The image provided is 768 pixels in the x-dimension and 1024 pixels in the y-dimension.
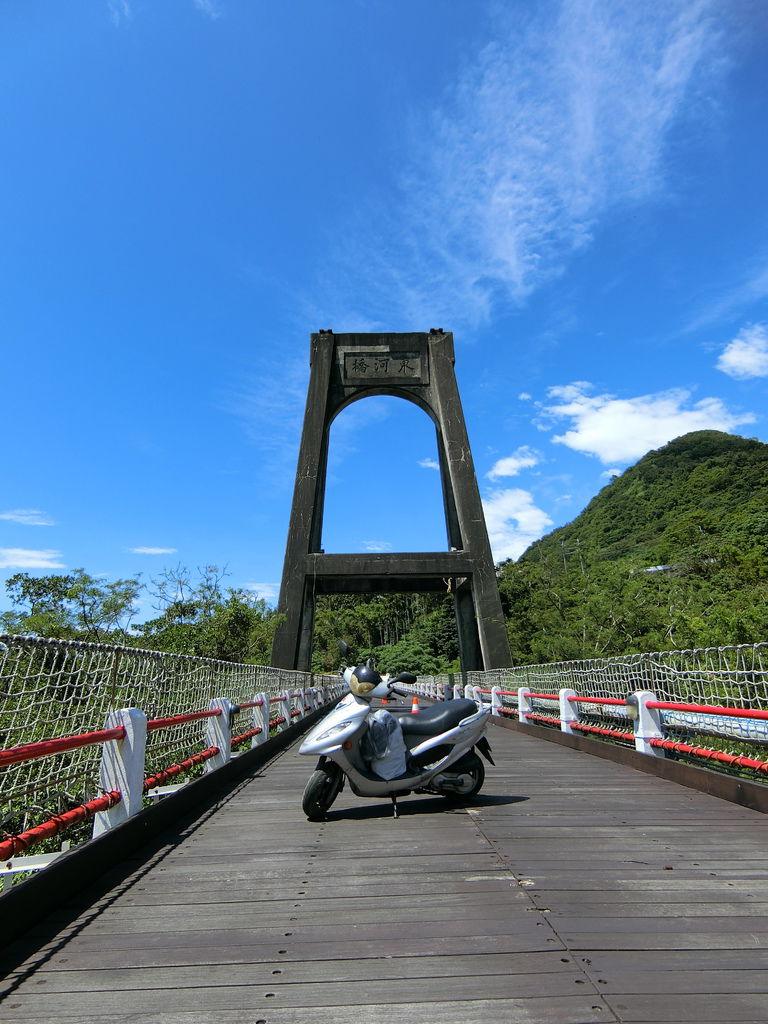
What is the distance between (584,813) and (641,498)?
288 feet

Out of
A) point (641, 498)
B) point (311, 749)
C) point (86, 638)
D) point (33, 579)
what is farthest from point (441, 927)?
point (641, 498)

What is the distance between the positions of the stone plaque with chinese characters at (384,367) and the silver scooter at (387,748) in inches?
1039

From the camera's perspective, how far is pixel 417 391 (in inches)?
1209

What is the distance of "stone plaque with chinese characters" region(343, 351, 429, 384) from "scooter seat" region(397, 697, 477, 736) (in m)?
26.3

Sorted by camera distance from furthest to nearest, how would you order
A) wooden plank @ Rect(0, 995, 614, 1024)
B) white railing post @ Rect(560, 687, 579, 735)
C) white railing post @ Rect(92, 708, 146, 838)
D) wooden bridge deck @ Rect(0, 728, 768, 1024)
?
white railing post @ Rect(560, 687, 579, 735) → white railing post @ Rect(92, 708, 146, 838) → wooden bridge deck @ Rect(0, 728, 768, 1024) → wooden plank @ Rect(0, 995, 614, 1024)

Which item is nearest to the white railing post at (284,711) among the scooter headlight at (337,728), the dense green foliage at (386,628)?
the scooter headlight at (337,728)

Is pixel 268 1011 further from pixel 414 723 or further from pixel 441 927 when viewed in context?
pixel 414 723

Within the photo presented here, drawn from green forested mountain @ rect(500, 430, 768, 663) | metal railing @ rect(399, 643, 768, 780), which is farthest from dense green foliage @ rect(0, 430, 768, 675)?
metal railing @ rect(399, 643, 768, 780)

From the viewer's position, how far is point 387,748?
4.97 m

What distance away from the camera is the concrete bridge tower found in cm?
2516

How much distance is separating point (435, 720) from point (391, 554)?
20375mm

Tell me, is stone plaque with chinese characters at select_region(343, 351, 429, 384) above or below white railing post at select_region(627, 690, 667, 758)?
above

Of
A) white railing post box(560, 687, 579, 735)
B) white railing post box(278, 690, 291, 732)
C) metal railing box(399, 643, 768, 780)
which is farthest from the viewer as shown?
white railing post box(278, 690, 291, 732)

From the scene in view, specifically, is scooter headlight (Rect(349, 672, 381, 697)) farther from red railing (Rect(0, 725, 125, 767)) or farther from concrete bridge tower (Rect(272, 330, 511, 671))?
concrete bridge tower (Rect(272, 330, 511, 671))
